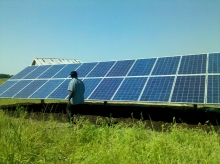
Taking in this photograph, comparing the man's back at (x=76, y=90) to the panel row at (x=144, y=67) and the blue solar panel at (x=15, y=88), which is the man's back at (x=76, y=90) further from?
the blue solar panel at (x=15, y=88)

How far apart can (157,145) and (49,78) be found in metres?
10.7

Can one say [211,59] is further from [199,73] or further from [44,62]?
[44,62]

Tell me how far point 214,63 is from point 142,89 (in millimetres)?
3288

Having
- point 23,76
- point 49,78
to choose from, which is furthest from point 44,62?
point 49,78

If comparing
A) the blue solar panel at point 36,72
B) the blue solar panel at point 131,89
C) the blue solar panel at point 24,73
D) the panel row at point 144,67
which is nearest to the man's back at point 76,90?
the blue solar panel at point 131,89

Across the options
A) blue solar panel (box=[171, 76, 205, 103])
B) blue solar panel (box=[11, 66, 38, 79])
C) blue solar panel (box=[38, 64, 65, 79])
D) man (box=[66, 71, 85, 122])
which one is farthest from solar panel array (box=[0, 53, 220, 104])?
man (box=[66, 71, 85, 122])

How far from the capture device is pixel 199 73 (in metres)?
9.09

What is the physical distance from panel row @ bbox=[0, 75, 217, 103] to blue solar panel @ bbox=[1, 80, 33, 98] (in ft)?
0.88

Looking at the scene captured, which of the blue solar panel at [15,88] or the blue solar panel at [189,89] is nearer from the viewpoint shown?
the blue solar panel at [189,89]

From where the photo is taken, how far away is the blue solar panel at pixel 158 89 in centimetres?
853

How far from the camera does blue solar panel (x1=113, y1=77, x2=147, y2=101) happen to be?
916cm

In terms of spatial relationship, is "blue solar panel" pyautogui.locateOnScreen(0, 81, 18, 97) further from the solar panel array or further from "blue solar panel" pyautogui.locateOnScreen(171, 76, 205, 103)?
"blue solar panel" pyautogui.locateOnScreen(171, 76, 205, 103)

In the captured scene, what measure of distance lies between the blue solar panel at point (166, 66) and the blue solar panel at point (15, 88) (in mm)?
8624

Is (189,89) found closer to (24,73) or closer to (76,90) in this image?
(76,90)
